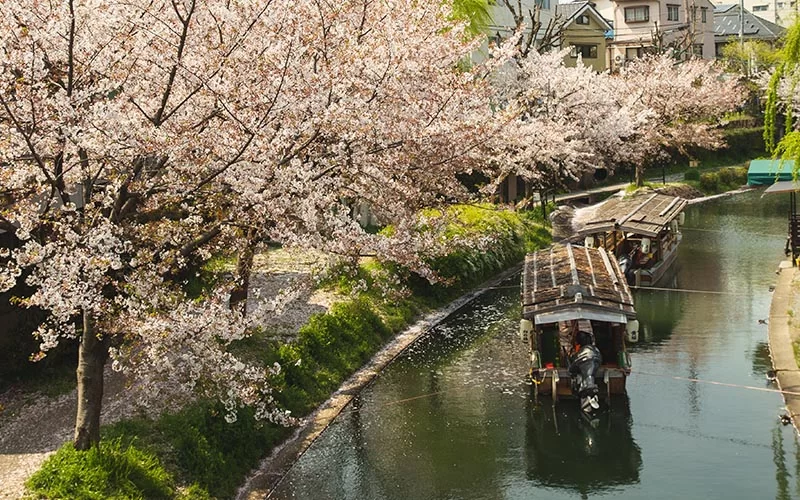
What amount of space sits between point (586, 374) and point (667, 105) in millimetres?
37900

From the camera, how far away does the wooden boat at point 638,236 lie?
95.7 ft

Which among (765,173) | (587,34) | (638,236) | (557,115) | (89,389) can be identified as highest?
(587,34)

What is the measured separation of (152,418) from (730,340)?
1432 centimetres

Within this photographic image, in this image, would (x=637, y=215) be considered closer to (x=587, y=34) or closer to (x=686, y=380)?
(x=686, y=380)

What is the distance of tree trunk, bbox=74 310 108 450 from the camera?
12.2m

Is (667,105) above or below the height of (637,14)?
below

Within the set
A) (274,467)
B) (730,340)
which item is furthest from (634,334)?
(274,467)

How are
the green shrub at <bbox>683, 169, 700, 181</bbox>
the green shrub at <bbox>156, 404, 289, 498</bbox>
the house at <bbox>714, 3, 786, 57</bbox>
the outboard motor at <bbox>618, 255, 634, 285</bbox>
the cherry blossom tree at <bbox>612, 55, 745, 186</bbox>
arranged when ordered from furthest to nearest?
the house at <bbox>714, 3, 786, 57</bbox>
the green shrub at <bbox>683, 169, 700, 181</bbox>
the cherry blossom tree at <bbox>612, 55, 745, 186</bbox>
the outboard motor at <bbox>618, 255, 634, 285</bbox>
the green shrub at <bbox>156, 404, 289, 498</bbox>

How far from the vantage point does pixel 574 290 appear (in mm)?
19016

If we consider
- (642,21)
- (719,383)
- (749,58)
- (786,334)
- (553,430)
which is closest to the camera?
(553,430)

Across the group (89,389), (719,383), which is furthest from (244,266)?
(719,383)

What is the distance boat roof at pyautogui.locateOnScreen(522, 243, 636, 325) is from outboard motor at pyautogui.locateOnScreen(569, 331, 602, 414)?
723mm

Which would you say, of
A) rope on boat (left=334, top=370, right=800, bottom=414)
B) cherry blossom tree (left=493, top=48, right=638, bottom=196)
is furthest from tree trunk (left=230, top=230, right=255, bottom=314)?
cherry blossom tree (left=493, top=48, right=638, bottom=196)

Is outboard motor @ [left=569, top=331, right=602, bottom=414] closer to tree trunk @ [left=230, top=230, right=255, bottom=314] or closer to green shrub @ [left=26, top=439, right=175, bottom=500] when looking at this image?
tree trunk @ [left=230, top=230, right=255, bottom=314]
